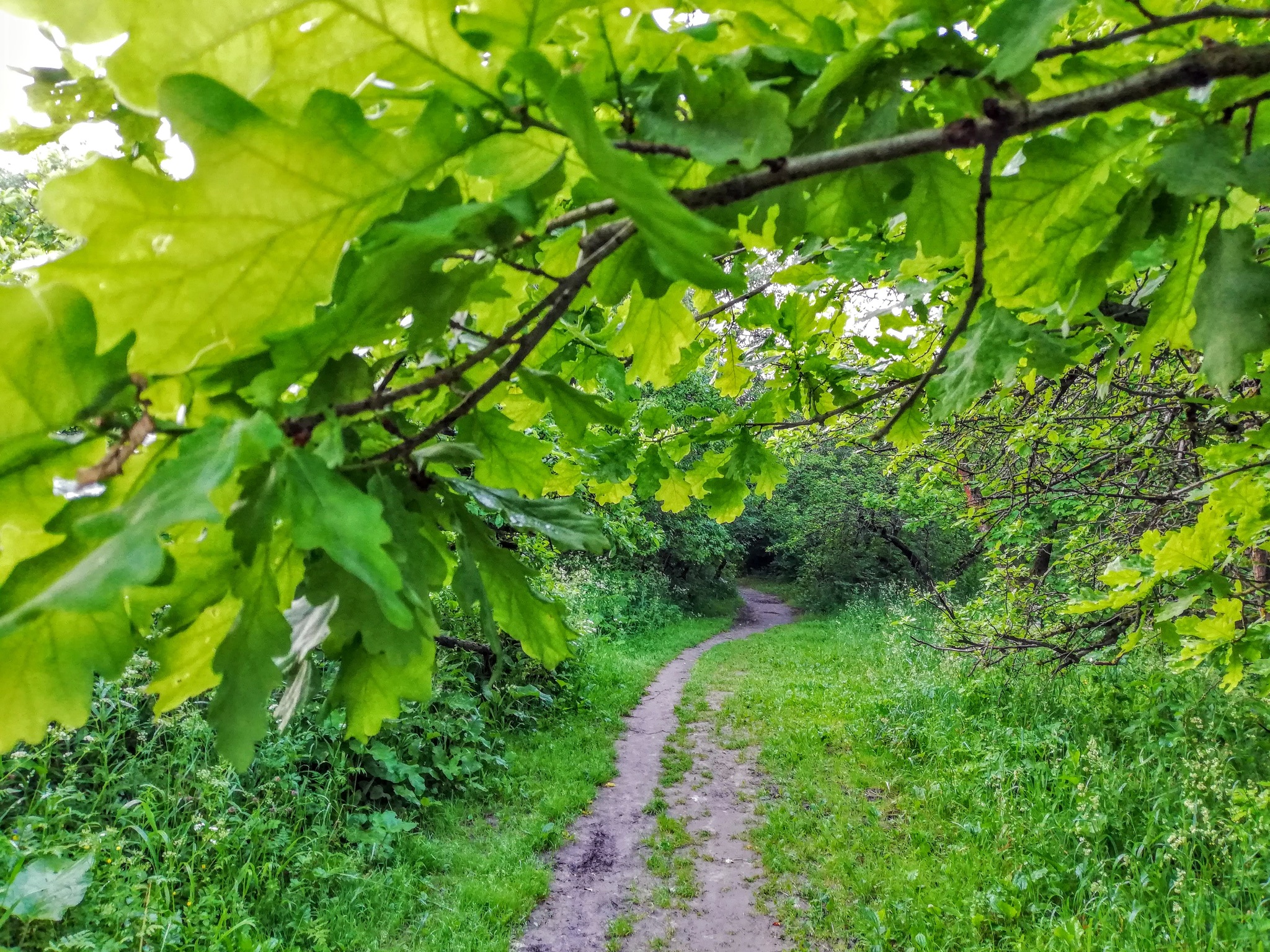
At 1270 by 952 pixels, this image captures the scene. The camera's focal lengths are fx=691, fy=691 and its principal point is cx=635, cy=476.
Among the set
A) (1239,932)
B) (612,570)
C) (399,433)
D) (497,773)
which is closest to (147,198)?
(399,433)

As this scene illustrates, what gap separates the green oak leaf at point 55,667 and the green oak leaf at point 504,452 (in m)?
0.69

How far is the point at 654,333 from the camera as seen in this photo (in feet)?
5.60

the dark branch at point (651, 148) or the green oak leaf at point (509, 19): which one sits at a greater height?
the green oak leaf at point (509, 19)

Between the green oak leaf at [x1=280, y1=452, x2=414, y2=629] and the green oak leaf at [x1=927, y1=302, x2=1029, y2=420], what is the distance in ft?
4.52

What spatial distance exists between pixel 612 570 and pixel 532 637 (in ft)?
54.3

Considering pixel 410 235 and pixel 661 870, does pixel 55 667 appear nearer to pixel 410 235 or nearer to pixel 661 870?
pixel 410 235

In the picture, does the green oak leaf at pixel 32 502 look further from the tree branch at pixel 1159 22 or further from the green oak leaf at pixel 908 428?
the green oak leaf at pixel 908 428

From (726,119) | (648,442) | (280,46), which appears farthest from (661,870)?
(280,46)

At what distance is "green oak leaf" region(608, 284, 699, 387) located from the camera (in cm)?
158

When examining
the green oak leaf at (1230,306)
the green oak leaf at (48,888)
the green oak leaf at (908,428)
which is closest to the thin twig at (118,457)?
the green oak leaf at (1230,306)

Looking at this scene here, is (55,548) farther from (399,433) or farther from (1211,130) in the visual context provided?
(1211,130)

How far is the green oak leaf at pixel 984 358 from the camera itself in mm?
1532

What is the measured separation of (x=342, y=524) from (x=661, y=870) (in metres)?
6.18

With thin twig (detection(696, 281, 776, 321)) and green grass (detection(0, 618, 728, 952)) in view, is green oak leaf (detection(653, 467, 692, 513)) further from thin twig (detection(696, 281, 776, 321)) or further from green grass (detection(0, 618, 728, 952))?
green grass (detection(0, 618, 728, 952))
